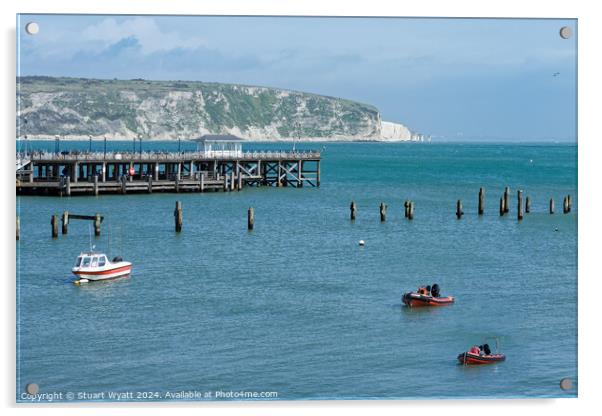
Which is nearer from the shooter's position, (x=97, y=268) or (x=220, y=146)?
(x=97, y=268)

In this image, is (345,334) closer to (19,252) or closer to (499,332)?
(499,332)

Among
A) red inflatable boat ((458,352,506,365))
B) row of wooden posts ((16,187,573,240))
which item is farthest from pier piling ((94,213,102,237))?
red inflatable boat ((458,352,506,365))

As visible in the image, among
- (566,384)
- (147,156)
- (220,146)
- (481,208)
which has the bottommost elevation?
(566,384)

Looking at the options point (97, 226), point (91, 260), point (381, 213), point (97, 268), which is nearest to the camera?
point (97, 268)

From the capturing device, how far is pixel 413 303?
33719mm

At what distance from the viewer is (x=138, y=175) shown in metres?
75.6

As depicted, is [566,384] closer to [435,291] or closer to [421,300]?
[421,300]

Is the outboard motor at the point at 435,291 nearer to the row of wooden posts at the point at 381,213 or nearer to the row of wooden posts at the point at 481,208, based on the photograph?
the row of wooden posts at the point at 381,213

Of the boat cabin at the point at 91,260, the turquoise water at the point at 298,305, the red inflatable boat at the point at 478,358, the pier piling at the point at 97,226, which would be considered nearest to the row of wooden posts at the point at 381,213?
the pier piling at the point at 97,226

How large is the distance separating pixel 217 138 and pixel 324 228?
3007cm

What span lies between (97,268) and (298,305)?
834 cm

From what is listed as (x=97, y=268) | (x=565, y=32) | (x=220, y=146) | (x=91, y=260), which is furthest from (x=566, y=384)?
(x=220, y=146)

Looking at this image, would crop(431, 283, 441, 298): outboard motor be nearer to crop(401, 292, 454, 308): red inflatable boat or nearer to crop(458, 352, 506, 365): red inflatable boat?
crop(401, 292, 454, 308): red inflatable boat
